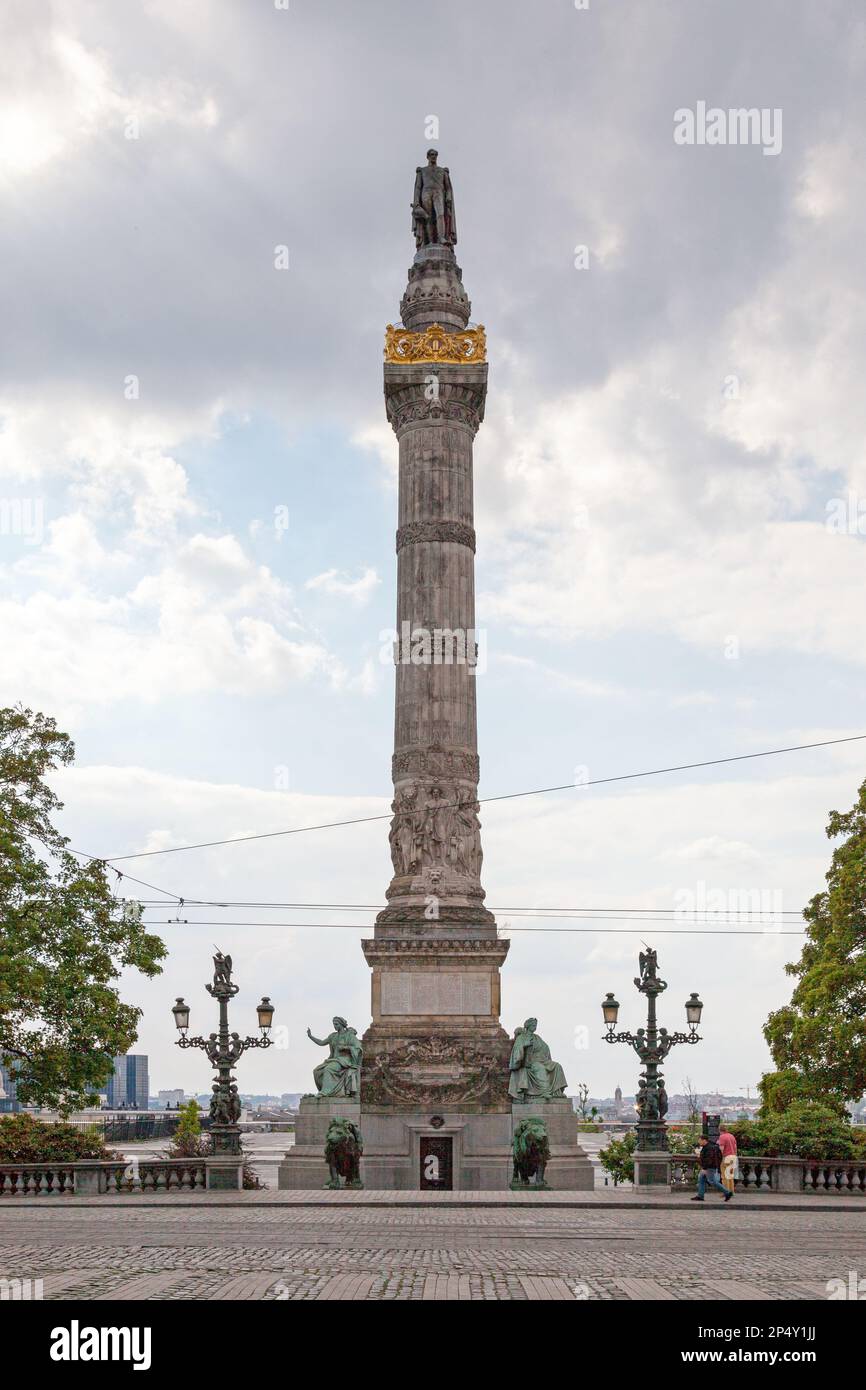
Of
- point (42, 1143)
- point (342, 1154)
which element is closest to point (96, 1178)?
point (42, 1143)

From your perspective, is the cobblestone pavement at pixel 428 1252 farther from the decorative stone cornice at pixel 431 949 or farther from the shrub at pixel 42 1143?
the decorative stone cornice at pixel 431 949

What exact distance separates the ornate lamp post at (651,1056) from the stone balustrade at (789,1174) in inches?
23.5

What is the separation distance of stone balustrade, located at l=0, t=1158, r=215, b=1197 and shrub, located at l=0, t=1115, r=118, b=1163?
4.01 feet

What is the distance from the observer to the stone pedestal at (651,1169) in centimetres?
3094

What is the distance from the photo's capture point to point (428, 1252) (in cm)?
1825

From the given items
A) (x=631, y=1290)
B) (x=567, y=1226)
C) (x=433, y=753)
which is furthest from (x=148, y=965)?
(x=631, y=1290)

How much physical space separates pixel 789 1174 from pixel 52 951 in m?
17.9

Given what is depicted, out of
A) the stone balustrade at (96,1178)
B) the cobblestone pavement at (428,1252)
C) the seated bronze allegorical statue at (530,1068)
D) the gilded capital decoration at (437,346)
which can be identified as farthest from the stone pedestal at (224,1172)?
the gilded capital decoration at (437,346)

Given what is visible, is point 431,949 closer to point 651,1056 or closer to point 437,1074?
point 437,1074

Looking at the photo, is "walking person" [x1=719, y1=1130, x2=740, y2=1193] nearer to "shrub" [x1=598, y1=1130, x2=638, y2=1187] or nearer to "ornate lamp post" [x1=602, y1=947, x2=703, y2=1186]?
"ornate lamp post" [x1=602, y1=947, x2=703, y2=1186]

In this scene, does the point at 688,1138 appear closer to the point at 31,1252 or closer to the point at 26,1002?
the point at 26,1002

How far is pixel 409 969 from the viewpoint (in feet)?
124

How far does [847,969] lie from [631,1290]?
24.8 metres
